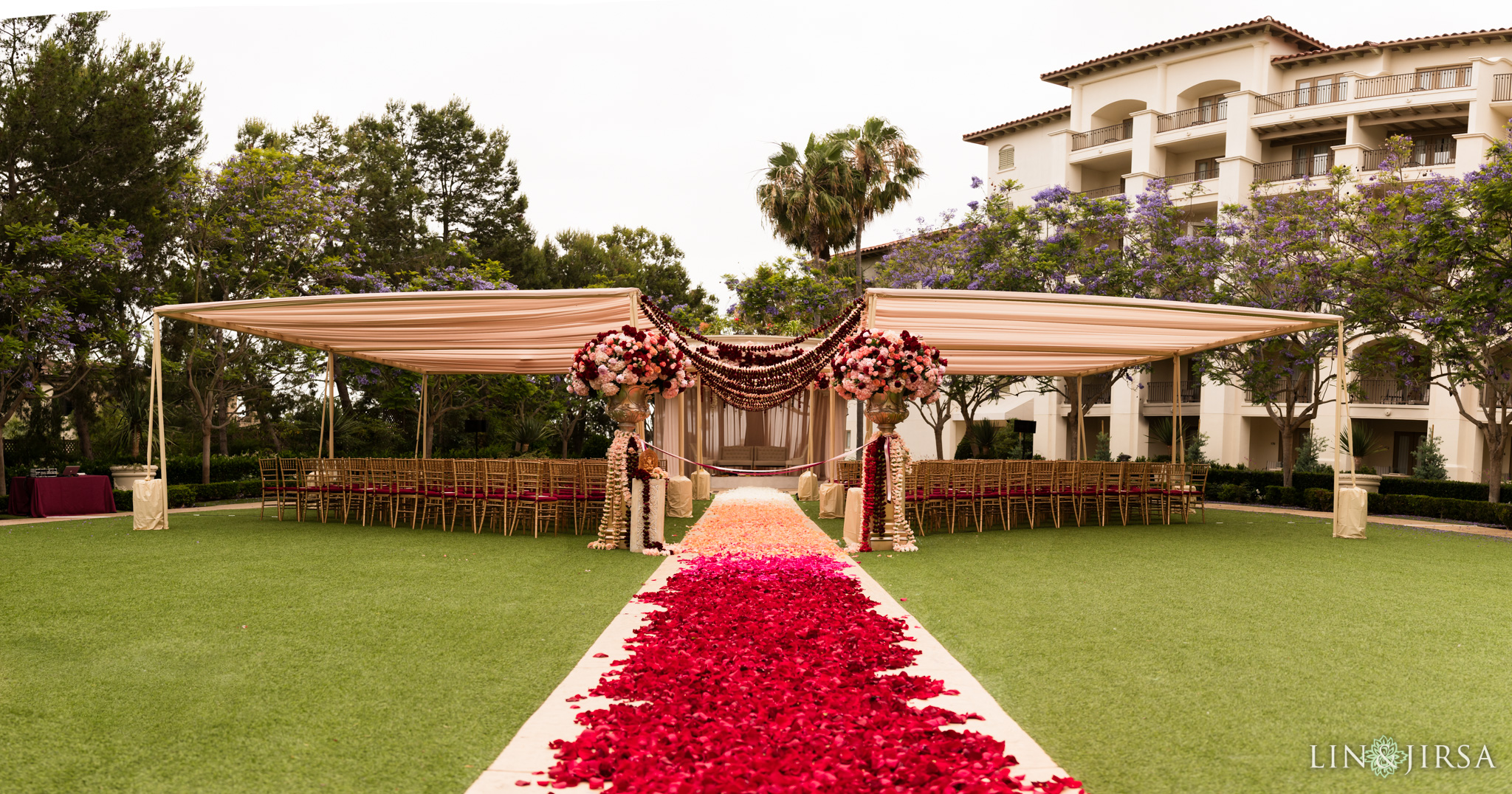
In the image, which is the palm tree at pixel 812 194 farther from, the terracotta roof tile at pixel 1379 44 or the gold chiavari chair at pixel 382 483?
the gold chiavari chair at pixel 382 483

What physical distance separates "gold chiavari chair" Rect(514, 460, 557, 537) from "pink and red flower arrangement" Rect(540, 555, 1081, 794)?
4.83 meters

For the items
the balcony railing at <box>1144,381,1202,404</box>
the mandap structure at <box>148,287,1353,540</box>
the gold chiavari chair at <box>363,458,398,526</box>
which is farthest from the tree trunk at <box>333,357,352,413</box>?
the balcony railing at <box>1144,381,1202,404</box>

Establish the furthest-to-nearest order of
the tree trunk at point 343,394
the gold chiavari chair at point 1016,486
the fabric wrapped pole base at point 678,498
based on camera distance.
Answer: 1. the tree trunk at point 343,394
2. the fabric wrapped pole base at point 678,498
3. the gold chiavari chair at point 1016,486

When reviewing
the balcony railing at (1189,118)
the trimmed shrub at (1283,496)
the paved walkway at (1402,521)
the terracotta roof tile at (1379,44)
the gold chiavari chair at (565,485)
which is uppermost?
the terracotta roof tile at (1379,44)

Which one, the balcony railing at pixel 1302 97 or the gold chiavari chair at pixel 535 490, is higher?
the balcony railing at pixel 1302 97

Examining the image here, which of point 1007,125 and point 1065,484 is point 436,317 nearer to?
point 1065,484

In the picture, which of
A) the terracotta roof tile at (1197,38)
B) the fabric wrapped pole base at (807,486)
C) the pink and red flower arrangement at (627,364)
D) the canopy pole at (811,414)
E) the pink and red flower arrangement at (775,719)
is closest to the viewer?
the pink and red flower arrangement at (775,719)

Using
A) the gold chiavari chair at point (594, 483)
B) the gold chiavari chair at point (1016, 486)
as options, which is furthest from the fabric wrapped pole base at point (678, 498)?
the gold chiavari chair at point (1016, 486)

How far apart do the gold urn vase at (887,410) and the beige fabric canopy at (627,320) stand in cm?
84

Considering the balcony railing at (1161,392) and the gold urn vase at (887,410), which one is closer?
the gold urn vase at (887,410)

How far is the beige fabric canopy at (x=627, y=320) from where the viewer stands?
9.60 m

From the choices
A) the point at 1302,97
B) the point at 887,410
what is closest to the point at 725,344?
the point at 887,410

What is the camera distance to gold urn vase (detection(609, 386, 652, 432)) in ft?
31.8

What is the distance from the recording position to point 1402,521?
541 inches
